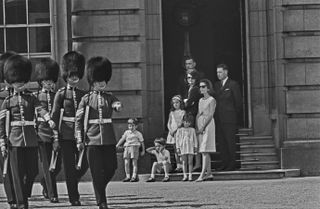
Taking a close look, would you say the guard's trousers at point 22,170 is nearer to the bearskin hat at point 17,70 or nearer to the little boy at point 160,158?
the bearskin hat at point 17,70

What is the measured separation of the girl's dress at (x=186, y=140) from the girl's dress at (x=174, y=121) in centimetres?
20

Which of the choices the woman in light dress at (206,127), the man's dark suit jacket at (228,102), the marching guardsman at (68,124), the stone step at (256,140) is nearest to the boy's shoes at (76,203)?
the marching guardsman at (68,124)

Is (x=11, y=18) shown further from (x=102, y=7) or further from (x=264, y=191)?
(x=264, y=191)

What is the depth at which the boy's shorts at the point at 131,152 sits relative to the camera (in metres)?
20.2

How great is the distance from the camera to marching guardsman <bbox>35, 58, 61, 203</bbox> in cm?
1694

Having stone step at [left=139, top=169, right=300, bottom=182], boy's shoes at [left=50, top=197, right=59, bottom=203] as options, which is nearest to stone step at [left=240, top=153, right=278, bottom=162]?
stone step at [left=139, top=169, right=300, bottom=182]

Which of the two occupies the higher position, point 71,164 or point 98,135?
point 98,135

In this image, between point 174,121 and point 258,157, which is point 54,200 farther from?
point 258,157

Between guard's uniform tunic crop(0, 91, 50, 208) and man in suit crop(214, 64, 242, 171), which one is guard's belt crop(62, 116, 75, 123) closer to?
guard's uniform tunic crop(0, 91, 50, 208)

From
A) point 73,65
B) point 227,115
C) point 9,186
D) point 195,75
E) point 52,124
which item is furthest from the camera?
point 195,75

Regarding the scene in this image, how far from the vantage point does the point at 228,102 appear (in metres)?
20.8

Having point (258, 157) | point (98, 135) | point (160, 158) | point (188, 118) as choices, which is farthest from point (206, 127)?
point (98, 135)

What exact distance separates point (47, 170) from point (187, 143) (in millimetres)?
3645

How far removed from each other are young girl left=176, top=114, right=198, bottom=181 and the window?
3090 millimetres
